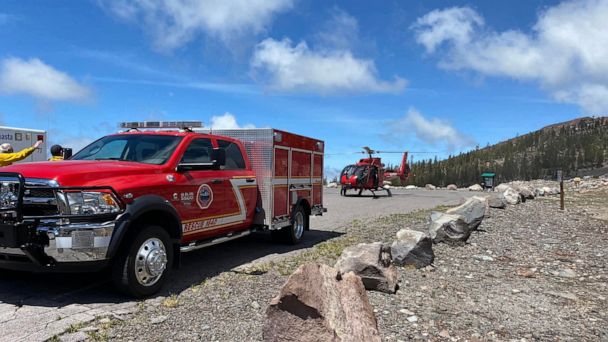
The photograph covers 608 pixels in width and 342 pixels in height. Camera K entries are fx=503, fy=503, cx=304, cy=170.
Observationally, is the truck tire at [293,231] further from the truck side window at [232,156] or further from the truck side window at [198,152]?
the truck side window at [198,152]

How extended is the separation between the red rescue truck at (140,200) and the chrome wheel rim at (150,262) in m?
0.01

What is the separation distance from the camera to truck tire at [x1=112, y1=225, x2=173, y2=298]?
561 cm

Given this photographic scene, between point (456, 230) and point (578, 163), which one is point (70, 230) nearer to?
point (456, 230)

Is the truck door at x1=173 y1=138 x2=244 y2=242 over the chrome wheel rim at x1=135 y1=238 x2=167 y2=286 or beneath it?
over

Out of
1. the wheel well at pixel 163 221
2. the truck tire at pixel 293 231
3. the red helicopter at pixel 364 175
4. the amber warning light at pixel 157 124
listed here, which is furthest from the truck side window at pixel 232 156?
the red helicopter at pixel 364 175

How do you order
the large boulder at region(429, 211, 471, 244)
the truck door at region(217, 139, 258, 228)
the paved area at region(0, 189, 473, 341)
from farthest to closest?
the large boulder at region(429, 211, 471, 244) → the truck door at region(217, 139, 258, 228) → the paved area at region(0, 189, 473, 341)

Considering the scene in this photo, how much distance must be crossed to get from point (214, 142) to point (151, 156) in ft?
4.24

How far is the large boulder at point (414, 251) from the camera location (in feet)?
24.9

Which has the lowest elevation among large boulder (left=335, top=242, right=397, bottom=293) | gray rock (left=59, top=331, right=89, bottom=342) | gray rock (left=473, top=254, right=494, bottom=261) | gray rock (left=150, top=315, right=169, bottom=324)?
gray rock (left=59, top=331, right=89, bottom=342)

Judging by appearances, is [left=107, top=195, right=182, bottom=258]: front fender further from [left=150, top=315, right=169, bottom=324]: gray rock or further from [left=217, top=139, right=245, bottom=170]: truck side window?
[left=217, top=139, right=245, bottom=170]: truck side window

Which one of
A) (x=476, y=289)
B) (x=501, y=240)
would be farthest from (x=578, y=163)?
(x=476, y=289)

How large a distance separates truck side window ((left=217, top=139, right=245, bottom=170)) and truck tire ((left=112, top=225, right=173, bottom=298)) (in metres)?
2.16

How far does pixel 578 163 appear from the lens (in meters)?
68.2

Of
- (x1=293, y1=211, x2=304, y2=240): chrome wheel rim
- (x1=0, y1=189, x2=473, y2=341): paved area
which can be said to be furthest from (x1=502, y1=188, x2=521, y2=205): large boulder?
(x1=0, y1=189, x2=473, y2=341): paved area
